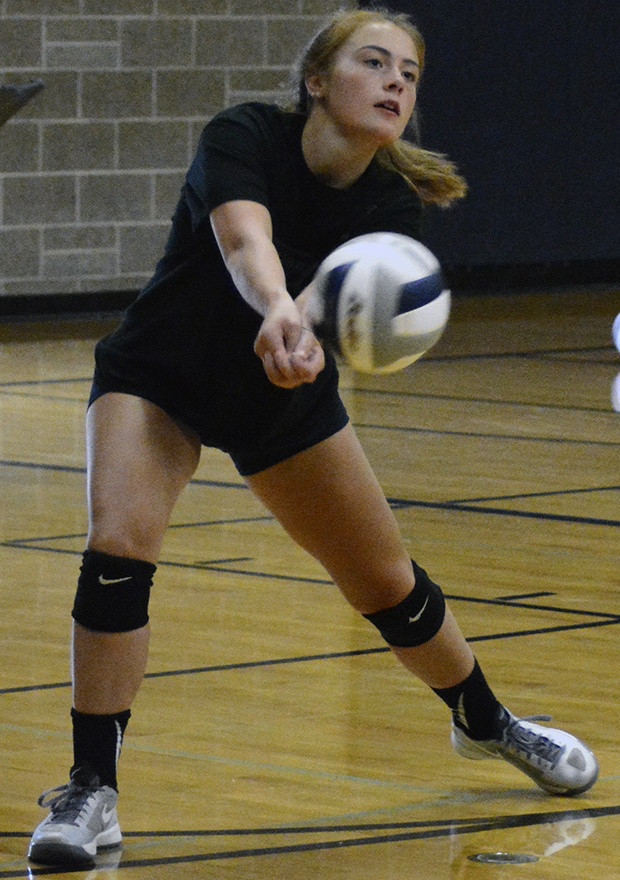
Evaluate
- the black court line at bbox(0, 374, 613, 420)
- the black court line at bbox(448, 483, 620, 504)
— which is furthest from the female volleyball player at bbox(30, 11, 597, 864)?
the black court line at bbox(0, 374, 613, 420)

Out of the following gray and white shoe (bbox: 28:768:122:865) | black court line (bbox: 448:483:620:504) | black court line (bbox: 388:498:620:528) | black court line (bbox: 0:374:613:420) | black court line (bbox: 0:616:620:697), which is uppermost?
gray and white shoe (bbox: 28:768:122:865)

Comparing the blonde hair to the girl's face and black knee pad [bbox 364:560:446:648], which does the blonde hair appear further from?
black knee pad [bbox 364:560:446:648]

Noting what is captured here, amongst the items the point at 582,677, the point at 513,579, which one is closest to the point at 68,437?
the point at 513,579

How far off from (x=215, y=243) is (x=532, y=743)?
106 cm

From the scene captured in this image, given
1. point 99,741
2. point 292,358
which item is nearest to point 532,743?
point 99,741

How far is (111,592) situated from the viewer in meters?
3.26

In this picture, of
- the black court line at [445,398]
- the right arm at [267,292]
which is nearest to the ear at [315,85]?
the right arm at [267,292]

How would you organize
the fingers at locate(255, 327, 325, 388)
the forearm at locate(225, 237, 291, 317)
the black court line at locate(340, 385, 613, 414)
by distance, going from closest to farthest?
the fingers at locate(255, 327, 325, 388)
the forearm at locate(225, 237, 291, 317)
the black court line at locate(340, 385, 613, 414)

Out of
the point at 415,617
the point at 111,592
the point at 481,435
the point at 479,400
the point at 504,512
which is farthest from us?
the point at 479,400

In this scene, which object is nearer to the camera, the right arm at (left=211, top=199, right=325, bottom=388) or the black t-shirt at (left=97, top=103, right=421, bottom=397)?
the right arm at (left=211, top=199, right=325, bottom=388)

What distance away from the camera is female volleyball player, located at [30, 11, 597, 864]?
328 centimetres

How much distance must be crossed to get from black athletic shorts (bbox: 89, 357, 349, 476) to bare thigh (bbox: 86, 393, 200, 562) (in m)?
0.03

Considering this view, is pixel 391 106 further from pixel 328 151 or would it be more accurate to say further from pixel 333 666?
pixel 333 666

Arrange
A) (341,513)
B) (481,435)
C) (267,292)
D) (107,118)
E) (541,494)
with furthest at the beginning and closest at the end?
(107,118)
(481,435)
(541,494)
(341,513)
(267,292)
